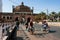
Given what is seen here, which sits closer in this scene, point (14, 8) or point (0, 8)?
point (0, 8)

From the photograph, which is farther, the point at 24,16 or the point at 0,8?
the point at 24,16

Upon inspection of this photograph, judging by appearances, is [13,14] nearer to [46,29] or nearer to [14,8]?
[14,8]

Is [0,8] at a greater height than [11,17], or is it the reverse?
[0,8]

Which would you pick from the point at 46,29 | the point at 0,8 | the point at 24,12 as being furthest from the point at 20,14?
the point at 0,8

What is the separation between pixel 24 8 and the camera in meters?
113

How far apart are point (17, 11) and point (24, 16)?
6951 millimetres

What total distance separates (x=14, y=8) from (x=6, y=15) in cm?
672

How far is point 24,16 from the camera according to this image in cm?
10931

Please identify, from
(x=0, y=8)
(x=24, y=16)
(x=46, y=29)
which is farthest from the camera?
(x=24, y=16)

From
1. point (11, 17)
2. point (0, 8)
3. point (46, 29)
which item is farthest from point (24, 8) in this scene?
point (0, 8)

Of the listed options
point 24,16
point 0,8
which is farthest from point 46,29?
point 24,16

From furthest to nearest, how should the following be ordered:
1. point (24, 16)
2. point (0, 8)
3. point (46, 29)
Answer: point (24, 16) → point (46, 29) → point (0, 8)

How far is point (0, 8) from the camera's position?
9.37 m

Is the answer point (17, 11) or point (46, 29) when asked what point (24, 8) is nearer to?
point (17, 11)
